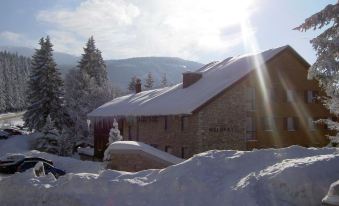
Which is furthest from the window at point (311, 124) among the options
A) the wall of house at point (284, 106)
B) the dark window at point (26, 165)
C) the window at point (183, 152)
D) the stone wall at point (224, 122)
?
the dark window at point (26, 165)

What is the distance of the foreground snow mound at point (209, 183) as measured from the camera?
304 inches

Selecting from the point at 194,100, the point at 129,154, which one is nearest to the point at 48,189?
the point at 129,154

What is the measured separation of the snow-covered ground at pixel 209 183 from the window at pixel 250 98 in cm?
2256

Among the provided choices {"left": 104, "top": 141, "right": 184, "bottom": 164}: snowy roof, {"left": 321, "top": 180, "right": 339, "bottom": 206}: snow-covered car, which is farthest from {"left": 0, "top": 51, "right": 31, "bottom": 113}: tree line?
{"left": 321, "top": 180, "right": 339, "bottom": 206}: snow-covered car

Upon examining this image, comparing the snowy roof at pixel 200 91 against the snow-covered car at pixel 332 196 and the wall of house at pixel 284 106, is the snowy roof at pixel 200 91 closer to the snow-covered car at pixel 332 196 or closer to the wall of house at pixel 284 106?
the wall of house at pixel 284 106

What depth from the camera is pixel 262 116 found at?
3344 centimetres

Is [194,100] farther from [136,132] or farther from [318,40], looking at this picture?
[318,40]

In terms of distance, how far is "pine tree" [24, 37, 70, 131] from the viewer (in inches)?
2094

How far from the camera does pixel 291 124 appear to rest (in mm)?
34906

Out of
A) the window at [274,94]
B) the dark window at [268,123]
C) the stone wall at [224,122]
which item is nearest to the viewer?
the stone wall at [224,122]

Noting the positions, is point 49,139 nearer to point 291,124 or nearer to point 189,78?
point 189,78

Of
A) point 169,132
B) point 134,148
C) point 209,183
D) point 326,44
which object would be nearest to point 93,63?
point 169,132

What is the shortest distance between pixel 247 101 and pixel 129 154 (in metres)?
10.9

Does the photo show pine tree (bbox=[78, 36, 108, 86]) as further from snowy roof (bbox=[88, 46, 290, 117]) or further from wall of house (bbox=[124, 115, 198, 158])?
wall of house (bbox=[124, 115, 198, 158])
